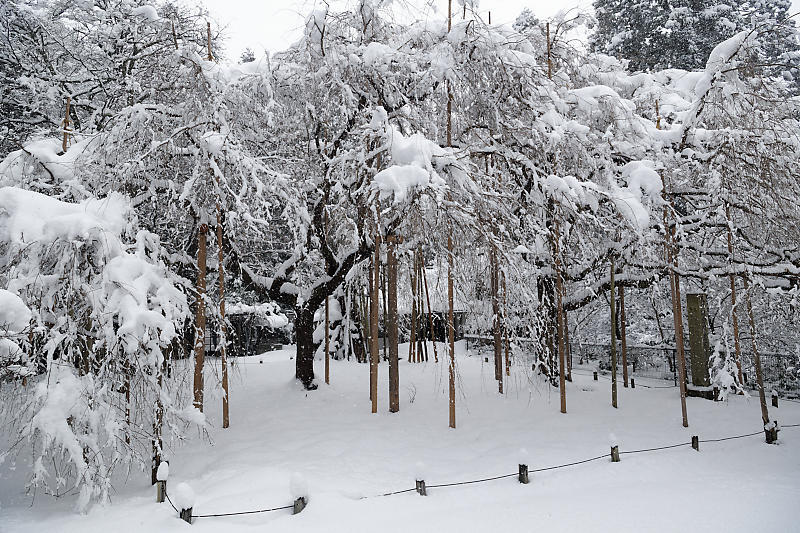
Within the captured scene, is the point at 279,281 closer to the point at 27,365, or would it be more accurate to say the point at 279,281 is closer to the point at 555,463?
the point at 27,365

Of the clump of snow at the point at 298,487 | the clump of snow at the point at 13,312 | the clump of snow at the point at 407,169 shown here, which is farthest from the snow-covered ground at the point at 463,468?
the clump of snow at the point at 407,169

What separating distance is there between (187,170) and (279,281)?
278 cm

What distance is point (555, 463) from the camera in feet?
21.8

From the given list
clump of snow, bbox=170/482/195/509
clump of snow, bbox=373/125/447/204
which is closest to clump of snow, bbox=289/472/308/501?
clump of snow, bbox=170/482/195/509

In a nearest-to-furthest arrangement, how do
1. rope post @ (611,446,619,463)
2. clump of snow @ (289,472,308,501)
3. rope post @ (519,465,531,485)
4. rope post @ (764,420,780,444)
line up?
1. clump of snow @ (289,472,308,501)
2. rope post @ (519,465,531,485)
3. rope post @ (611,446,619,463)
4. rope post @ (764,420,780,444)

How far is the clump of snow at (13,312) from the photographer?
411 centimetres

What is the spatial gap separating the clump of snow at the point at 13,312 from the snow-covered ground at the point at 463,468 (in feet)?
6.25

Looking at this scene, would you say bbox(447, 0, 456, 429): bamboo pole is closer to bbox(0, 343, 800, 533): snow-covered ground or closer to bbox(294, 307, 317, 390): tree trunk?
bbox(0, 343, 800, 533): snow-covered ground

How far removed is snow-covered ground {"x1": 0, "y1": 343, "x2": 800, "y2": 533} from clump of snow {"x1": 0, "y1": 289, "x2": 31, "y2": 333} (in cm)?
190

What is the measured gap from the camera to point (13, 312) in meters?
4.13

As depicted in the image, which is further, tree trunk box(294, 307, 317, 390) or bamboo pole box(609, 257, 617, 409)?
tree trunk box(294, 307, 317, 390)

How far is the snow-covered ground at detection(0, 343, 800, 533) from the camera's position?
480cm

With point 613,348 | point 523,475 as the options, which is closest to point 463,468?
point 523,475

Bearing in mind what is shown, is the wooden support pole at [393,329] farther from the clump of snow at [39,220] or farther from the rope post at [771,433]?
the rope post at [771,433]
